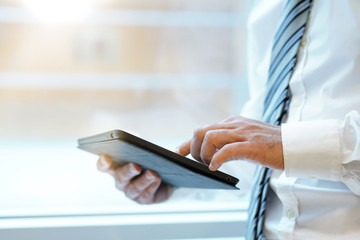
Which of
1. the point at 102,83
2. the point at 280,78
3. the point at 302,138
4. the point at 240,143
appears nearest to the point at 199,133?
the point at 240,143

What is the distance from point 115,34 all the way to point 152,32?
14 cm

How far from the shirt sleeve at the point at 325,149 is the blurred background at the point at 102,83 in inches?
26.7

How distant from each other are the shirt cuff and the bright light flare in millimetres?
938

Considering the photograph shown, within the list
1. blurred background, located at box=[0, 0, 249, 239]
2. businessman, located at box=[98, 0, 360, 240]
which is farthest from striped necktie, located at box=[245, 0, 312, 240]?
blurred background, located at box=[0, 0, 249, 239]

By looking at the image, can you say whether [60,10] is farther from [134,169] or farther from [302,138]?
[302,138]

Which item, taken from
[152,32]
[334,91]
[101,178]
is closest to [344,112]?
[334,91]

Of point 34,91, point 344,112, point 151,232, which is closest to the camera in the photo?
point 344,112

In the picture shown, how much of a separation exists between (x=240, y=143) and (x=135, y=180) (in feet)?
1.35

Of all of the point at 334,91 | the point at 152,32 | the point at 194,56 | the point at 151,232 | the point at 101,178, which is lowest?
the point at 151,232

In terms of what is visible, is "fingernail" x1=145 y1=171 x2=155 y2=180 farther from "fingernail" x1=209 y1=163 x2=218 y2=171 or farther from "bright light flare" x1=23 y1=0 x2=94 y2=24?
"bright light flare" x1=23 y1=0 x2=94 y2=24

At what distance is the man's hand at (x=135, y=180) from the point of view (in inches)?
38.0

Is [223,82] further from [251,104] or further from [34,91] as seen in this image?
[34,91]

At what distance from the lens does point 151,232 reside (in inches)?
49.5

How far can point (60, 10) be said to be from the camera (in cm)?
135
